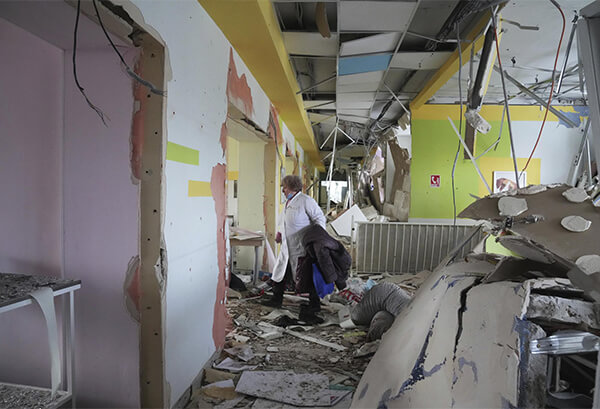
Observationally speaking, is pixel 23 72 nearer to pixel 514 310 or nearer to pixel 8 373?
pixel 8 373

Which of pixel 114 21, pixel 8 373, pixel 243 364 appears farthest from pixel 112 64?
pixel 243 364

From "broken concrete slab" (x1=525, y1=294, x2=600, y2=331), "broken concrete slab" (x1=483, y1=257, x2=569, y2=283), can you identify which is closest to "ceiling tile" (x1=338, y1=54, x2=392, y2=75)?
"broken concrete slab" (x1=483, y1=257, x2=569, y2=283)

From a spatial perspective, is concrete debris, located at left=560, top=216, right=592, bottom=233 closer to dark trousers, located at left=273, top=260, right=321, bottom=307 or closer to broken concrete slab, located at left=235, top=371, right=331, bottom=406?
broken concrete slab, located at left=235, top=371, right=331, bottom=406

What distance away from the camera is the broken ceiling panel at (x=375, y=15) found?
289 centimetres

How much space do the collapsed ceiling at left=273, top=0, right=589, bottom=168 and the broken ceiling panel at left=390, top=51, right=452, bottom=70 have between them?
0.5 inches

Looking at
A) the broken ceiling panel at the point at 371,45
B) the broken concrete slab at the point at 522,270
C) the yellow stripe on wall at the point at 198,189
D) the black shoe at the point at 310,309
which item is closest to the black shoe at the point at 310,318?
the black shoe at the point at 310,309

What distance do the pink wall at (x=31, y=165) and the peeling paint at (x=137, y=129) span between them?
43 centimetres

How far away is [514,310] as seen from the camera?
1094 millimetres

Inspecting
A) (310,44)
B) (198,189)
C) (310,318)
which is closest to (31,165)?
(198,189)

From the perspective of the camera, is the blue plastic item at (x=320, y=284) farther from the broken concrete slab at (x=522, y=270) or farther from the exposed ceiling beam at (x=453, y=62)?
the exposed ceiling beam at (x=453, y=62)

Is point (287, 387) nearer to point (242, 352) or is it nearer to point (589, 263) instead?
point (242, 352)

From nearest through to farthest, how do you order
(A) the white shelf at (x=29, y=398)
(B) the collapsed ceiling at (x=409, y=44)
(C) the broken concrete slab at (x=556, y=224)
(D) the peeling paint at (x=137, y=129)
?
1. (C) the broken concrete slab at (x=556, y=224)
2. (A) the white shelf at (x=29, y=398)
3. (D) the peeling paint at (x=137, y=129)
4. (B) the collapsed ceiling at (x=409, y=44)

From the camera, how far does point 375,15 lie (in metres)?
3.08

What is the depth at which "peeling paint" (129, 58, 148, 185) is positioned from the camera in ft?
5.69
